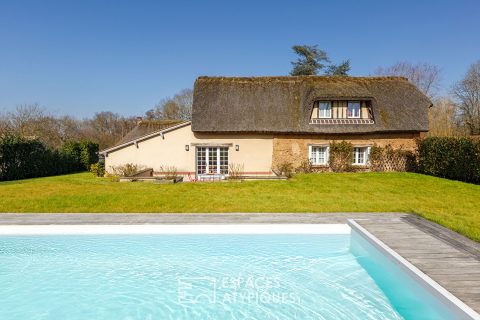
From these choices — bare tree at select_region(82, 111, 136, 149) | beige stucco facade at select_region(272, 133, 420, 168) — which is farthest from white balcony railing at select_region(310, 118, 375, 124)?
bare tree at select_region(82, 111, 136, 149)

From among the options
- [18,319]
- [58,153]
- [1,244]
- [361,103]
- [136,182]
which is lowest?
[18,319]

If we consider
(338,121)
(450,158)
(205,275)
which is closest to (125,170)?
(338,121)

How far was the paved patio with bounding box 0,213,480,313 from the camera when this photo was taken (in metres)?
4.69

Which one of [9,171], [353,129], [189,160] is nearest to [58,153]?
[9,171]

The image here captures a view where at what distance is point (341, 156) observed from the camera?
20.7m

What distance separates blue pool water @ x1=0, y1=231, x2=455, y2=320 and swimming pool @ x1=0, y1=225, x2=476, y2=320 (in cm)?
2

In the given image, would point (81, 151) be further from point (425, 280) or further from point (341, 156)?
point (425, 280)

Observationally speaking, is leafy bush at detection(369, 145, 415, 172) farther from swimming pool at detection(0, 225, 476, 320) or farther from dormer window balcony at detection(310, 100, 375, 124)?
swimming pool at detection(0, 225, 476, 320)

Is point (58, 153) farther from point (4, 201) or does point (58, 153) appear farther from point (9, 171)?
point (4, 201)

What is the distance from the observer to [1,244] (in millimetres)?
7527

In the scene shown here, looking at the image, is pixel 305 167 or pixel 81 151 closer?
pixel 305 167

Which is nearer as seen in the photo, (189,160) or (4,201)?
(4,201)

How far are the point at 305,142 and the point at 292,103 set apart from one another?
8.84 feet

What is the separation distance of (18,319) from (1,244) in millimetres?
3413
